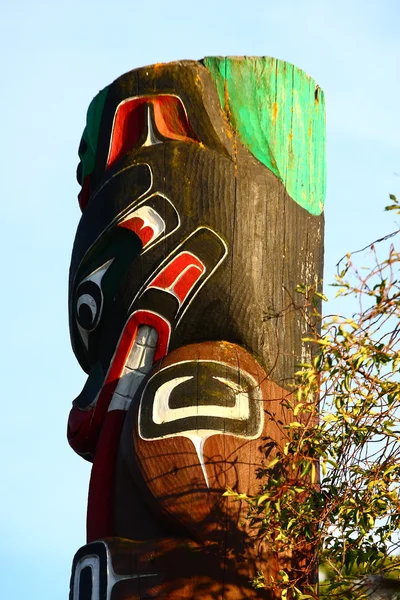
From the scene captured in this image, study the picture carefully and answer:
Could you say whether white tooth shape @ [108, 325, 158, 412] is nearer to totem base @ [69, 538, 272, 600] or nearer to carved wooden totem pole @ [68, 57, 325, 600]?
carved wooden totem pole @ [68, 57, 325, 600]

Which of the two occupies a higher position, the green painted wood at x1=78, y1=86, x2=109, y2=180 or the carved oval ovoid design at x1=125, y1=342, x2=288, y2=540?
the green painted wood at x1=78, y1=86, x2=109, y2=180

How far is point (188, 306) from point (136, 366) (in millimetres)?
399

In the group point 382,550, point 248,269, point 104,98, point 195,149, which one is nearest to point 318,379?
point 382,550

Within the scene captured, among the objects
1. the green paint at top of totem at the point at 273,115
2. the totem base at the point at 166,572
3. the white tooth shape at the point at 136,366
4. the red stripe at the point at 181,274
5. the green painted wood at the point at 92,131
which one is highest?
the green painted wood at the point at 92,131

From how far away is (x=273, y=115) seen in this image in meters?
5.85

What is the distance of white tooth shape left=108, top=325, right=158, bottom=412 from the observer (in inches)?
222

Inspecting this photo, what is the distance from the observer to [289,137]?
19.3 ft

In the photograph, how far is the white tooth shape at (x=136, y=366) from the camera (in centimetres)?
564

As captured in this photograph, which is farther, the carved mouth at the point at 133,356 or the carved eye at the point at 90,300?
the carved eye at the point at 90,300

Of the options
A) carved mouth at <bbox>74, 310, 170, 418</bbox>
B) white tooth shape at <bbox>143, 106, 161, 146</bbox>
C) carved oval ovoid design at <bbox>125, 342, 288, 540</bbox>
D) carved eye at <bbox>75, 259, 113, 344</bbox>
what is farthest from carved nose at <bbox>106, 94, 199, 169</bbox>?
carved oval ovoid design at <bbox>125, 342, 288, 540</bbox>

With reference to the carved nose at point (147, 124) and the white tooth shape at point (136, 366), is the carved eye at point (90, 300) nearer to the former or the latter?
the white tooth shape at point (136, 366)

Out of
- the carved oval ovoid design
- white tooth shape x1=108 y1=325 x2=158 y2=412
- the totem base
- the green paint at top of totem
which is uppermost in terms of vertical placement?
the green paint at top of totem

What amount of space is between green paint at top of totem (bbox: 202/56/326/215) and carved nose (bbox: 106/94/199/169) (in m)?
0.24

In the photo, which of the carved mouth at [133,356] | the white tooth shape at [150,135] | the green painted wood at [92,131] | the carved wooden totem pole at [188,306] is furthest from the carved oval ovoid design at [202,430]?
the green painted wood at [92,131]
